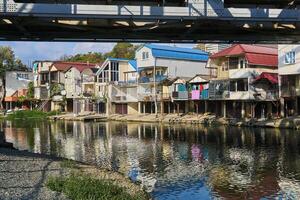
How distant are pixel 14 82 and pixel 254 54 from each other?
2285 inches

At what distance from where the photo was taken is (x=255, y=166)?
2189cm

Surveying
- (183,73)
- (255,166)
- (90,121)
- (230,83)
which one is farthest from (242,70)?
(255,166)

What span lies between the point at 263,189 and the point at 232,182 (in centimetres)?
Result: 160

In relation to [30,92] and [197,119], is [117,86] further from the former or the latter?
[30,92]

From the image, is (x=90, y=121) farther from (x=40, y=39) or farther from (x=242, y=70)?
(x=40, y=39)

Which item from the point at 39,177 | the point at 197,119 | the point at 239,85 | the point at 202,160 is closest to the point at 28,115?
the point at 197,119

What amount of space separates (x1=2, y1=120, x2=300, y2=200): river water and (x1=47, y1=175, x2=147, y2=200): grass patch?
2.25 m

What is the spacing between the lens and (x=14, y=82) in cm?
9406

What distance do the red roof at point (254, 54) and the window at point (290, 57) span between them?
4.45 m

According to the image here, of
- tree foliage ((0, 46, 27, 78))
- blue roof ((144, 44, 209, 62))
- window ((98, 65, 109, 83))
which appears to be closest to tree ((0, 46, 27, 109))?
tree foliage ((0, 46, 27, 78))

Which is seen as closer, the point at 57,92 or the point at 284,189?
the point at 284,189

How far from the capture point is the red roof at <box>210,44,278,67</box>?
166 ft

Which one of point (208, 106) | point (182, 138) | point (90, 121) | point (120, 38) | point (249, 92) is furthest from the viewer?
point (90, 121)

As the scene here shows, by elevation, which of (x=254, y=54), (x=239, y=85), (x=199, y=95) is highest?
(x=254, y=54)
